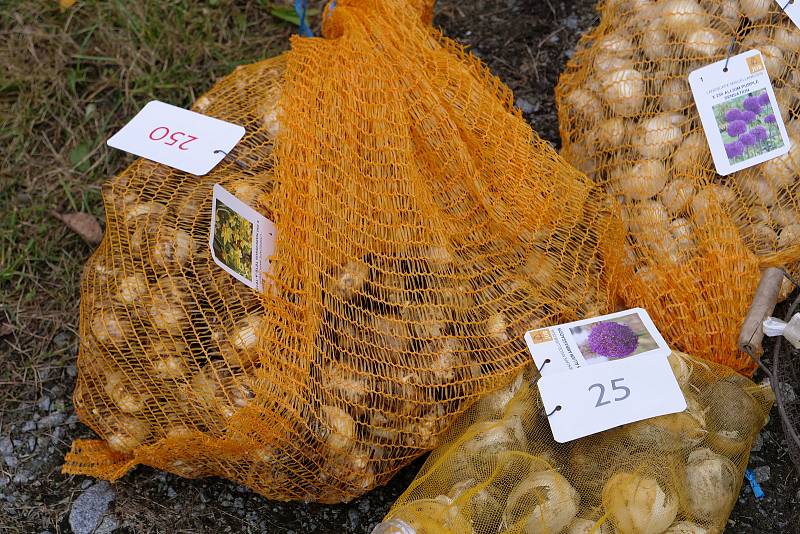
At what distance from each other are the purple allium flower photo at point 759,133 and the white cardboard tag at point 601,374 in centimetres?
50

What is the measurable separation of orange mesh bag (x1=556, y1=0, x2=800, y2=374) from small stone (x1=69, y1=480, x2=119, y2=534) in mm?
1242

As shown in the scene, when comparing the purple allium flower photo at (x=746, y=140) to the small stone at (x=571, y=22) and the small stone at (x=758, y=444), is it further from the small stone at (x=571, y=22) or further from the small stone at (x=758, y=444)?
the small stone at (x=571, y=22)

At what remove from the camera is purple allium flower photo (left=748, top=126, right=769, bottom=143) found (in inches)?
67.5

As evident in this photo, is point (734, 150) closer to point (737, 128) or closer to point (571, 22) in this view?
point (737, 128)

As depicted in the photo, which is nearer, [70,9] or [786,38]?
[786,38]

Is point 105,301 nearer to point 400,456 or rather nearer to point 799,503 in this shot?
point 400,456

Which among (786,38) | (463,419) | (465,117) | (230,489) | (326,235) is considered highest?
(786,38)

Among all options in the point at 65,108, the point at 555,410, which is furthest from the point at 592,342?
the point at 65,108

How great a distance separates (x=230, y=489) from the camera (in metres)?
1.78

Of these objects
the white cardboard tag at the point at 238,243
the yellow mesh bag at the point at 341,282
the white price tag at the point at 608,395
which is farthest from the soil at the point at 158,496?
the white cardboard tag at the point at 238,243

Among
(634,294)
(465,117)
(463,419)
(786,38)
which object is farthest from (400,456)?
(786,38)

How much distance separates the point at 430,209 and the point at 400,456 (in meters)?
0.50

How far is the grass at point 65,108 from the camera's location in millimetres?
2062

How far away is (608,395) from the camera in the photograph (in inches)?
57.2
